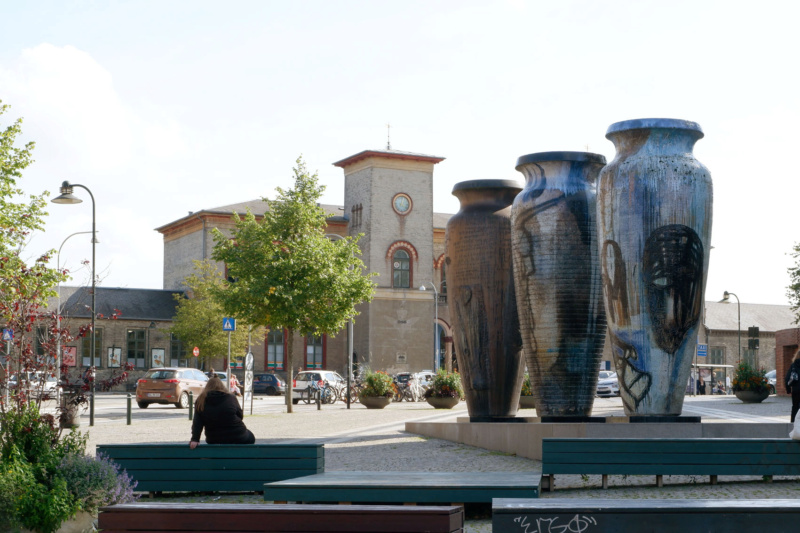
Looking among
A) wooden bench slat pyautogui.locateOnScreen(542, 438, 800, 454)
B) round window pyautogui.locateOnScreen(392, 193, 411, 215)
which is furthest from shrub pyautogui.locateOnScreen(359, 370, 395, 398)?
round window pyautogui.locateOnScreen(392, 193, 411, 215)

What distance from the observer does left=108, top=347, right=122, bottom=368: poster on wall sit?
2138 inches

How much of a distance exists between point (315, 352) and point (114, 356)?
11.3 m

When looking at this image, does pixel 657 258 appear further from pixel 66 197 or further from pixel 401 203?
pixel 401 203

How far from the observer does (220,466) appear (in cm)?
992

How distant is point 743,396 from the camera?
3422 centimetres

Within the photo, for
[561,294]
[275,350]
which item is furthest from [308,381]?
[561,294]

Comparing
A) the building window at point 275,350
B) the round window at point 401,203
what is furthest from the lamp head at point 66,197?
the round window at point 401,203

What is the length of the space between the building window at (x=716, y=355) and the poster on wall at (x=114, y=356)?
137 feet

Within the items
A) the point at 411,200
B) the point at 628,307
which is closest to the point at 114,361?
the point at 411,200

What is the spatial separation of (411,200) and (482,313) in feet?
143

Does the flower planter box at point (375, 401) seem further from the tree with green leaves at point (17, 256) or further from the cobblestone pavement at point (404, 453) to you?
the tree with green leaves at point (17, 256)

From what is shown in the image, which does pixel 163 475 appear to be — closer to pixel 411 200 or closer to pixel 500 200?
pixel 500 200

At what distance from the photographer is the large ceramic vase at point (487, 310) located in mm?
16453

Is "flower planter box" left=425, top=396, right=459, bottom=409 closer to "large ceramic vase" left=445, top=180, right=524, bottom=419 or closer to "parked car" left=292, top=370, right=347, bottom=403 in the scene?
"parked car" left=292, top=370, right=347, bottom=403
